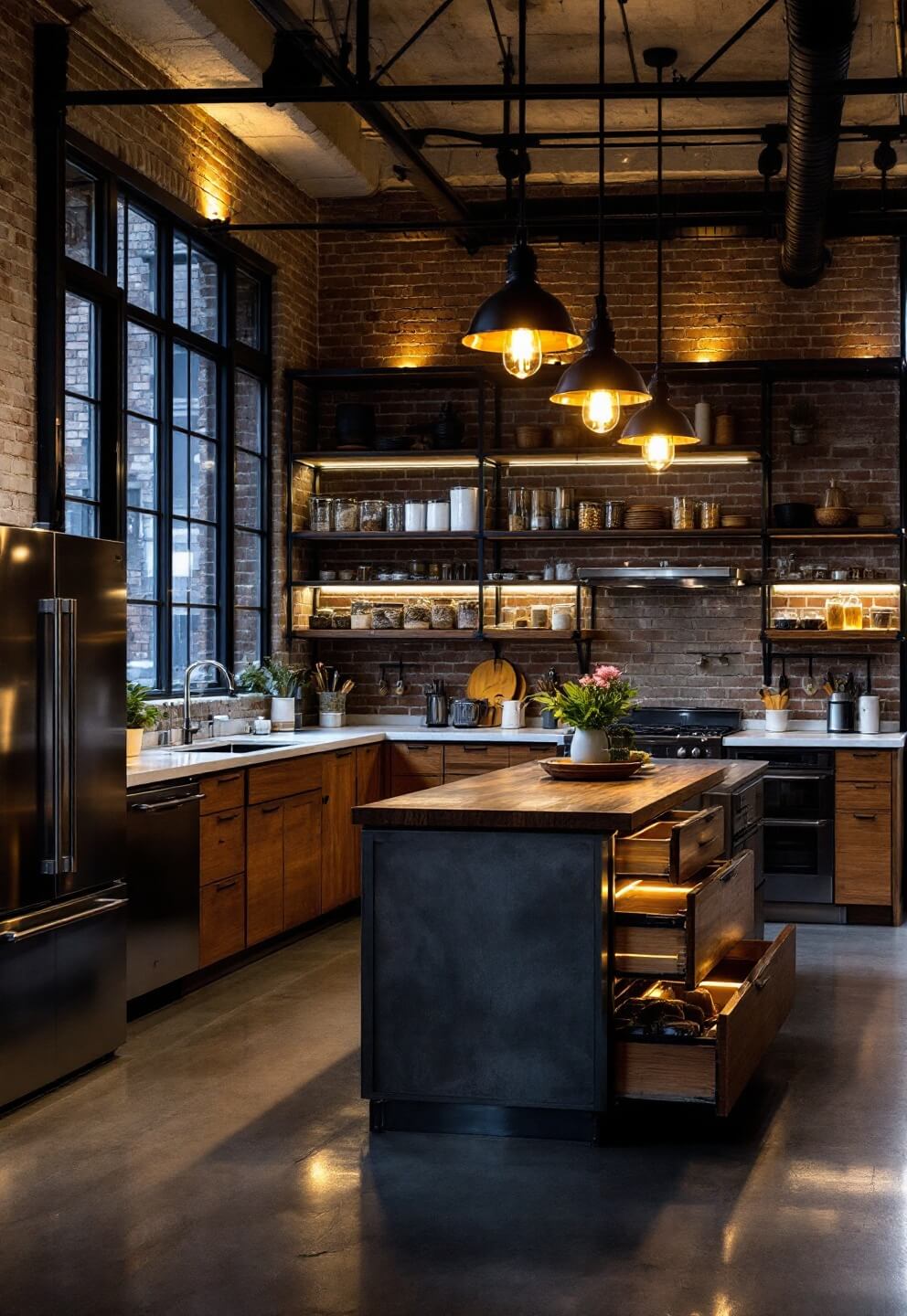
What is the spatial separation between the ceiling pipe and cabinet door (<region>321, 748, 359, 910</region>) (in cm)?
361

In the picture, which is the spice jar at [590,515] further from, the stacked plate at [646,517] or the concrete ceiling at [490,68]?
the concrete ceiling at [490,68]

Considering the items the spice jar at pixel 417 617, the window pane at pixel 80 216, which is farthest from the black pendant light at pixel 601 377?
the spice jar at pixel 417 617

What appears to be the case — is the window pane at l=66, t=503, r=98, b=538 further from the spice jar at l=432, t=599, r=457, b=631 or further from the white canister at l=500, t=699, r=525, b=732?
the white canister at l=500, t=699, r=525, b=732

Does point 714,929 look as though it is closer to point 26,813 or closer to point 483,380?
point 26,813

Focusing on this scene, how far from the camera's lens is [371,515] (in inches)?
361

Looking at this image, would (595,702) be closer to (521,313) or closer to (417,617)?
(521,313)

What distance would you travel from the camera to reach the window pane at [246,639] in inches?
341

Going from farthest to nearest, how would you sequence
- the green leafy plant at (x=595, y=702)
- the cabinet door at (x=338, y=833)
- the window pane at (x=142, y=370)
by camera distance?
the cabinet door at (x=338, y=833), the window pane at (x=142, y=370), the green leafy plant at (x=595, y=702)

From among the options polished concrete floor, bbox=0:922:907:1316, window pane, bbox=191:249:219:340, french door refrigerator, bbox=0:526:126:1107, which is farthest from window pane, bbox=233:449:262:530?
polished concrete floor, bbox=0:922:907:1316

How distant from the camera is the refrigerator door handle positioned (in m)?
4.67

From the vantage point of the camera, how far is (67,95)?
6000 millimetres

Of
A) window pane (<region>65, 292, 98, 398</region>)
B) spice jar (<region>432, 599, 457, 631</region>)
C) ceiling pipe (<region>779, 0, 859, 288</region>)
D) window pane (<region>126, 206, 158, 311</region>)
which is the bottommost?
spice jar (<region>432, 599, 457, 631</region>)

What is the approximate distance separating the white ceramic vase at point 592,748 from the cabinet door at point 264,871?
1.86 metres

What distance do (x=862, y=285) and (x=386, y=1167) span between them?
6.52 meters
